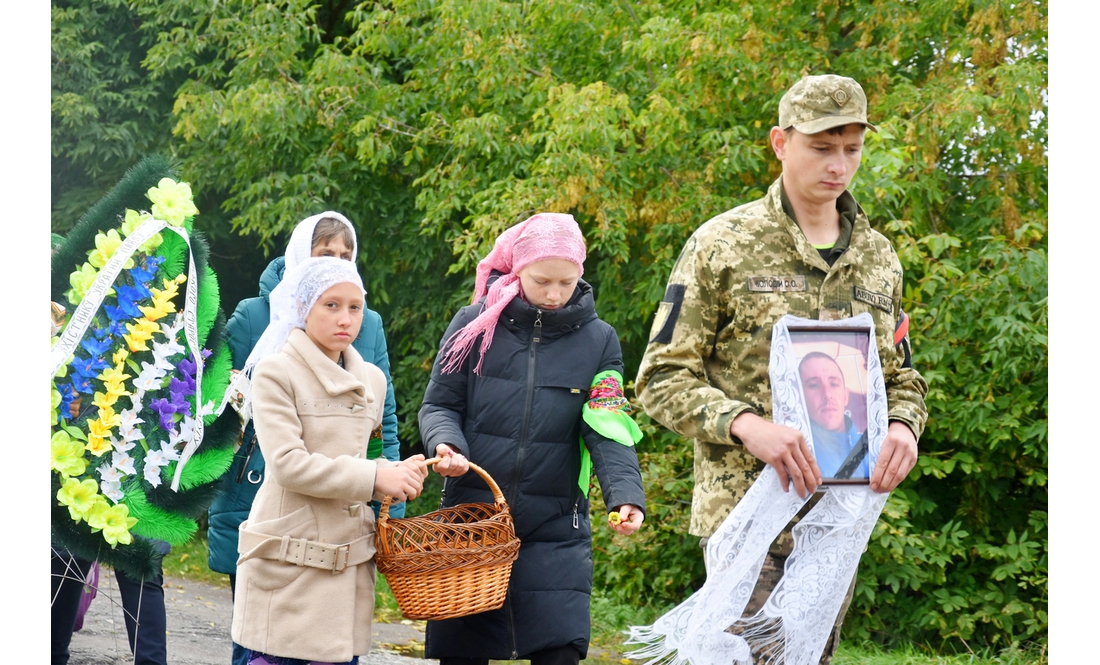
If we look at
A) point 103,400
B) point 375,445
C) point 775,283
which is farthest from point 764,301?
point 103,400

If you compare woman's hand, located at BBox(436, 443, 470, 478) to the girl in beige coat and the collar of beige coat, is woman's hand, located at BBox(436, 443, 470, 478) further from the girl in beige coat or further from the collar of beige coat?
the collar of beige coat

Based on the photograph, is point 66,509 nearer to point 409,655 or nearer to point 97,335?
point 97,335

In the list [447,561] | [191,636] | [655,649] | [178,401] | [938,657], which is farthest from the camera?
[191,636]

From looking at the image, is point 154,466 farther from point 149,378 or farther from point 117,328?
point 117,328

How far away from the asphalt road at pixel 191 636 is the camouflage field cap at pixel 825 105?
3564 mm

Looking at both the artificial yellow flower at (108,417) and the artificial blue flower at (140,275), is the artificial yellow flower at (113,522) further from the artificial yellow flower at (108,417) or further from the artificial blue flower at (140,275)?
the artificial blue flower at (140,275)

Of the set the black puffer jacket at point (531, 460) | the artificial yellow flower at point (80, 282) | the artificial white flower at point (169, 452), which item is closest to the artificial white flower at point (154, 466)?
the artificial white flower at point (169, 452)

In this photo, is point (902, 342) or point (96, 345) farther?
point (96, 345)

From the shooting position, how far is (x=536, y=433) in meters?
3.37

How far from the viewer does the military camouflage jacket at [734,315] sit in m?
2.88

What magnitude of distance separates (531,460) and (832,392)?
94 centimetres

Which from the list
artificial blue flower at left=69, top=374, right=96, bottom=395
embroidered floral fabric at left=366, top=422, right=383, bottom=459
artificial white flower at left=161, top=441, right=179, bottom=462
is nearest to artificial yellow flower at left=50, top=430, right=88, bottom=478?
artificial blue flower at left=69, top=374, right=96, bottom=395

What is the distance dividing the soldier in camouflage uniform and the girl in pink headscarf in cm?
46

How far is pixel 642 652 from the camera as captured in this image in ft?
9.37
